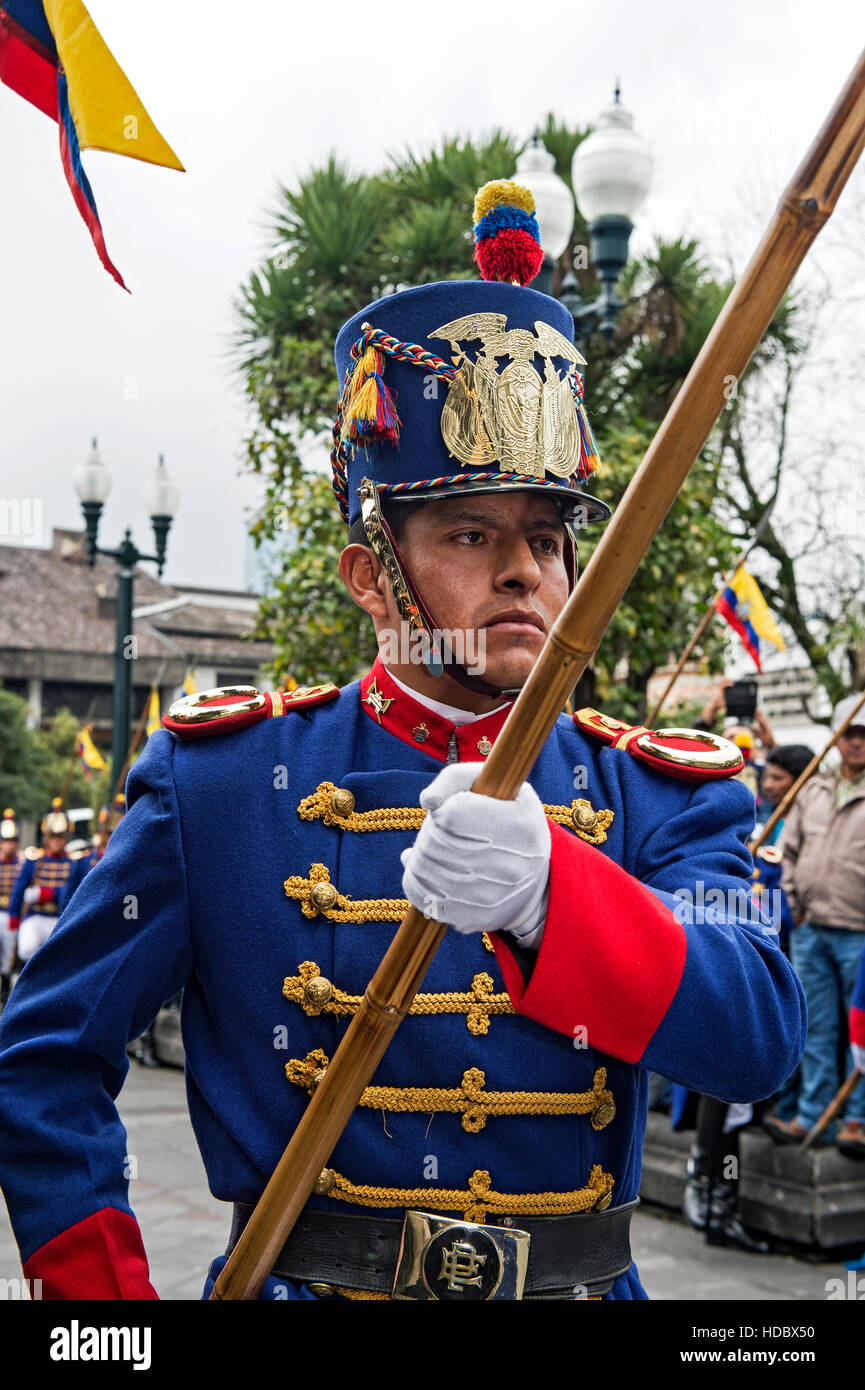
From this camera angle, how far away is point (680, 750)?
6.72 ft

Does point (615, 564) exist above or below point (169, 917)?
above

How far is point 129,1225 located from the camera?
1877mm

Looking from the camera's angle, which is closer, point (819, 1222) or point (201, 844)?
point (201, 844)

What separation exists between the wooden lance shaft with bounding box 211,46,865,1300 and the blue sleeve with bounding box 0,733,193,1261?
0.25m

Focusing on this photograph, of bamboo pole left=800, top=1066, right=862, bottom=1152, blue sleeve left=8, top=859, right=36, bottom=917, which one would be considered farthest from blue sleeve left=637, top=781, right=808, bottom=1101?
blue sleeve left=8, top=859, right=36, bottom=917

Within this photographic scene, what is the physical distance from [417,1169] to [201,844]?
0.55 m

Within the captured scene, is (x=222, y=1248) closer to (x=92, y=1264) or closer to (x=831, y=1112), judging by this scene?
(x=831, y=1112)

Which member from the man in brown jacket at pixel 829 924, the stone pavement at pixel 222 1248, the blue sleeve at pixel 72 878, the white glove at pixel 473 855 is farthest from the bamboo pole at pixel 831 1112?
the blue sleeve at pixel 72 878

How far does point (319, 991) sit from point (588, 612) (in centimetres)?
76

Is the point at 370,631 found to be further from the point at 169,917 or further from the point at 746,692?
the point at 169,917

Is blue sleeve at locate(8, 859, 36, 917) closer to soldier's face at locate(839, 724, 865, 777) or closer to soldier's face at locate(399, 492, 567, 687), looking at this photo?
soldier's face at locate(839, 724, 865, 777)

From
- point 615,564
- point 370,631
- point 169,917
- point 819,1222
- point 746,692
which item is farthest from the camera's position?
point 370,631

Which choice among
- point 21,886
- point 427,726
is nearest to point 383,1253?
point 427,726
